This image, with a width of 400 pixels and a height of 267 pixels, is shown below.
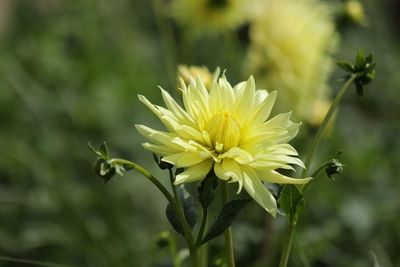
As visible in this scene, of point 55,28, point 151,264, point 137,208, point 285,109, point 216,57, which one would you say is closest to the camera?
point 151,264

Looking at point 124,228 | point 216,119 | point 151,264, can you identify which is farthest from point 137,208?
point 216,119

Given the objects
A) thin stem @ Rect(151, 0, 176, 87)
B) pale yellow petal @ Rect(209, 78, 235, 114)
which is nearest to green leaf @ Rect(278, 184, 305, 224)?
pale yellow petal @ Rect(209, 78, 235, 114)

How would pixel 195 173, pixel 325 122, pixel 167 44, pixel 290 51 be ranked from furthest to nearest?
pixel 167 44 → pixel 290 51 → pixel 325 122 → pixel 195 173

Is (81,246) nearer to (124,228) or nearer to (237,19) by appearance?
(124,228)

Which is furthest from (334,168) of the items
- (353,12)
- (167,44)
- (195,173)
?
(167,44)

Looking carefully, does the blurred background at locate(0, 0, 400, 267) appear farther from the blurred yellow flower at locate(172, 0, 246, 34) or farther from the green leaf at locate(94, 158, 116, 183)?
the green leaf at locate(94, 158, 116, 183)

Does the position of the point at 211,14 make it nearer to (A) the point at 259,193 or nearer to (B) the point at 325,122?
(B) the point at 325,122

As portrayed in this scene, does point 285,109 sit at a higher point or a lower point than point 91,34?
lower
